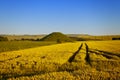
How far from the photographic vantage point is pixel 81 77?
37.3 ft

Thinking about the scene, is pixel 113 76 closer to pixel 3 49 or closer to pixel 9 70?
pixel 9 70

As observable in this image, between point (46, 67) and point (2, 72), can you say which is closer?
point (2, 72)

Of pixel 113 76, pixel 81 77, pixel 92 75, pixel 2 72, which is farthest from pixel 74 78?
pixel 2 72

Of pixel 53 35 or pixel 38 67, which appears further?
Answer: pixel 53 35

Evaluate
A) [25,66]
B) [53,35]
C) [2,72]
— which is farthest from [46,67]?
[53,35]

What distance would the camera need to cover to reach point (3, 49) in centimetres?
4584

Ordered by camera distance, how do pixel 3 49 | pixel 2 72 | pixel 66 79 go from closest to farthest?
pixel 66 79 → pixel 2 72 → pixel 3 49

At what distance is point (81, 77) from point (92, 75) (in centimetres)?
77

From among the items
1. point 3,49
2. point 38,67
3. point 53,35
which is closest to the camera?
point 38,67

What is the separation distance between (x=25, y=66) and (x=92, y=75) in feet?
33.1

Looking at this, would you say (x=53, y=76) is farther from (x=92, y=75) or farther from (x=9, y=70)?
(x=9, y=70)

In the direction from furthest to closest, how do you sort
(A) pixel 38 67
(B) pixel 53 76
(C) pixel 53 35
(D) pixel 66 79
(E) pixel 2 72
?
(C) pixel 53 35 < (A) pixel 38 67 < (E) pixel 2 72 < (B) pixel 53 76 < (D) pixel 66 79

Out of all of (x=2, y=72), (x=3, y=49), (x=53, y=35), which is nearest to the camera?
(x=2, y=72)

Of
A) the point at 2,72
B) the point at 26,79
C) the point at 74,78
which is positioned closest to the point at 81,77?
the point at 74,78
